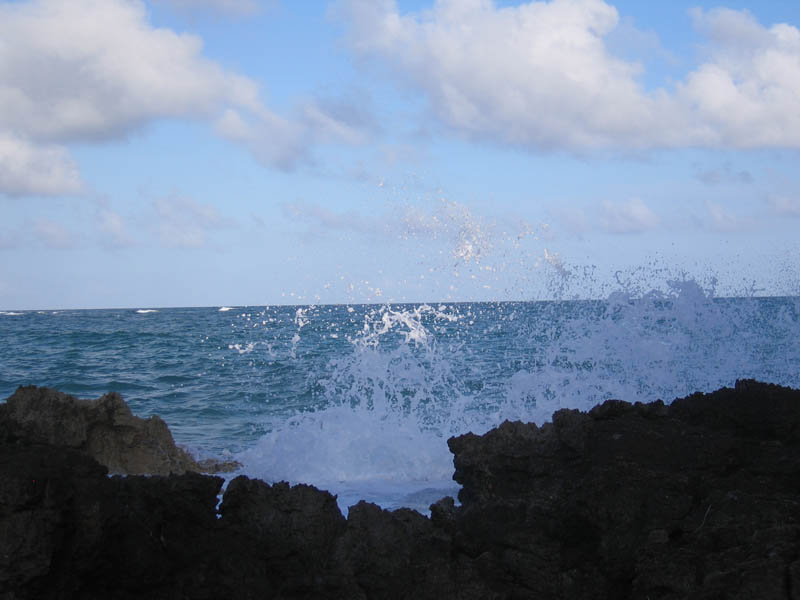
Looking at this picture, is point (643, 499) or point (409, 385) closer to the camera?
point (643, 499)

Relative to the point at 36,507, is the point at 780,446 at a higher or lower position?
higher

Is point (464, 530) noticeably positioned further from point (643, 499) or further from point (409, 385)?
point (409, 385)

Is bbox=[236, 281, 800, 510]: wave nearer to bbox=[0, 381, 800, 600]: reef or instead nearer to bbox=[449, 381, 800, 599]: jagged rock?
bbox=[449, 381, 800, 599]: jagged rock

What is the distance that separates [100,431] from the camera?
6.41 meters

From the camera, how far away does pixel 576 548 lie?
11.5 ft

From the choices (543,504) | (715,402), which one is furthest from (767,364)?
(543,504)

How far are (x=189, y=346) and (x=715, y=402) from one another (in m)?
23.0

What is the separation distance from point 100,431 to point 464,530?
12.7ft

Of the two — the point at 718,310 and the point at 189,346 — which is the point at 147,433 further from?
the point at 189,346

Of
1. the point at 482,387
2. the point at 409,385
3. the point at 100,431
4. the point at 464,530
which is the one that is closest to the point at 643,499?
the point at 464,530

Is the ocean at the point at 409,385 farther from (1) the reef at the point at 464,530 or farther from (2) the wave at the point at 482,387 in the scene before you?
(1) the reef at the point at 464,530

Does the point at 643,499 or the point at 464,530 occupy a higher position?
the point at 643,499

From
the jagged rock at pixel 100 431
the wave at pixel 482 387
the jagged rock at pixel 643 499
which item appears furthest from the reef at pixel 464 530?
the wave at pixel 482 387

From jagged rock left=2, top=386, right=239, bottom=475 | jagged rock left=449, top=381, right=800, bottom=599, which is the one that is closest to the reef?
jagged rock left=449, top=381, right=800, bottom=599
